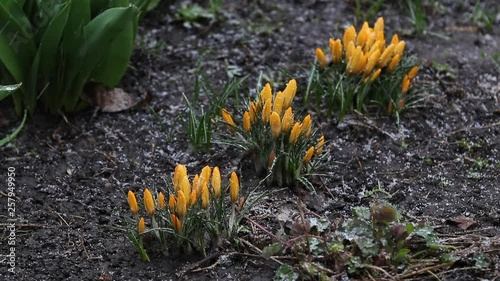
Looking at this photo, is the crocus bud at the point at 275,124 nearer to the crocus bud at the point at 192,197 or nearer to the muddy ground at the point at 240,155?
the muddy ground at the point at 240,155

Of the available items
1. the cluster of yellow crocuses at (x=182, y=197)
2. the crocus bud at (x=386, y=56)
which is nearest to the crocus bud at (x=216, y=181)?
the cluster of yellow crocuses at (x=182, y=197)

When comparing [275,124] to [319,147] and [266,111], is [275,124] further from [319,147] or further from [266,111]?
[319,147]

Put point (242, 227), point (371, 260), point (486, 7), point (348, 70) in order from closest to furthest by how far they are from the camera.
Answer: point (371, 260) → point (242, 227) → point (348, 70) → point (486, 7)

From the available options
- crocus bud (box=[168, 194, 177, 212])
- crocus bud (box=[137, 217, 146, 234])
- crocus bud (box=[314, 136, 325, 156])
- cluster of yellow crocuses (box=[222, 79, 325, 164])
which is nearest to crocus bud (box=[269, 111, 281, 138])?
cluster of yellow crocuses (box=[222, 79, 325, 164])

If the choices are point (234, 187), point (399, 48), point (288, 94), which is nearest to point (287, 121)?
point (288, 94)

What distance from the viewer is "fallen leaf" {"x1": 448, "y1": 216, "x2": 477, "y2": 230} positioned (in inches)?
134

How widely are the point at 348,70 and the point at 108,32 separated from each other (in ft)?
3.85

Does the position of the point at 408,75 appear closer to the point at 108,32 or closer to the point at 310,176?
the point at 310,176

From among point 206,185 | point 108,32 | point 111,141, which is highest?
point 108,32

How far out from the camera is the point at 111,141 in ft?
13.4

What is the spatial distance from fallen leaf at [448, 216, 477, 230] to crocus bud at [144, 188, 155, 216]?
4.16 feet

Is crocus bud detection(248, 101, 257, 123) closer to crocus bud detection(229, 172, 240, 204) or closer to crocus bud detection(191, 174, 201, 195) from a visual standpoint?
crocus bud detection(229, 172, 240, 204)

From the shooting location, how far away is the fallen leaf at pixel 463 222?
3393 mm

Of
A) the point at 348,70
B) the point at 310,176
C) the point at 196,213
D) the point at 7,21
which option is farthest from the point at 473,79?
the point at 7,21
